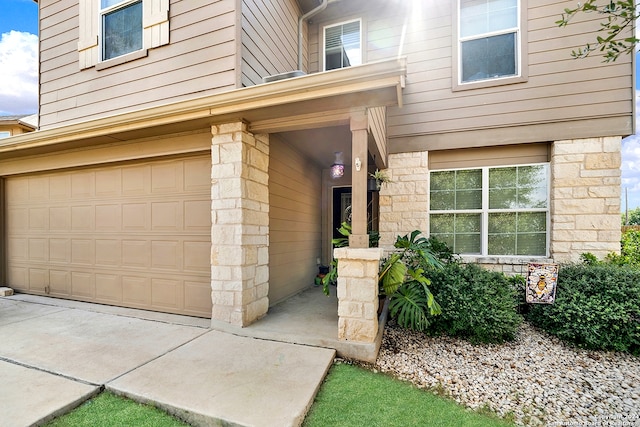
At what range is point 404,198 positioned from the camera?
16.5ft

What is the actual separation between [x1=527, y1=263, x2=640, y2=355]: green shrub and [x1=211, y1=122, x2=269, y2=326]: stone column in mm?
3511

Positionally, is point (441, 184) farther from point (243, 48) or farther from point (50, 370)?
point (50, 370)

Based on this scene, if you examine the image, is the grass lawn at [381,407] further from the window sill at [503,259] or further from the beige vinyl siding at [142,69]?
the beige vinyl siding at [142,69]

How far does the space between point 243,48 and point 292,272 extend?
10.9ft

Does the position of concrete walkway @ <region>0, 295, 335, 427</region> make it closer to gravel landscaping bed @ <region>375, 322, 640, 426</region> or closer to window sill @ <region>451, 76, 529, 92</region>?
gravel landscaping bed @ <region>375, 322, 640, 426</region>

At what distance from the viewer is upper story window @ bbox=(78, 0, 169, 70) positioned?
383 cm

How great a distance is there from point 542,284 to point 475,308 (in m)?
1.02

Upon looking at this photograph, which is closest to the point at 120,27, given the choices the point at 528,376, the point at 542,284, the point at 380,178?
the point at 380,178

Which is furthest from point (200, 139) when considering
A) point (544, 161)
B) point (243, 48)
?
point (544, 161)

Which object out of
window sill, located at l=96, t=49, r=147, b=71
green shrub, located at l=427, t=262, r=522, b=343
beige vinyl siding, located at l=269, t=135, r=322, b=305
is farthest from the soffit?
green shrub, located at l=427, t=262, r=522, b=343

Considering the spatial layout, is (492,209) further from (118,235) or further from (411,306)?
(118,235)

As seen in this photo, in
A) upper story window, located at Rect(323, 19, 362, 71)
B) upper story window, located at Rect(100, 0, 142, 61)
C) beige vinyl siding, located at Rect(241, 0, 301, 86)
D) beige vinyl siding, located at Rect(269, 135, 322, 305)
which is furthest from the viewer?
upper story window, located at Rect(323, 19, 362, 71)

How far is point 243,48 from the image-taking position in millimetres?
3508

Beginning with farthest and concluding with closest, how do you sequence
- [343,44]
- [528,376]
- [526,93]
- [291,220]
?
[343,44]
[291,220]
[526,93]
[528,376]
